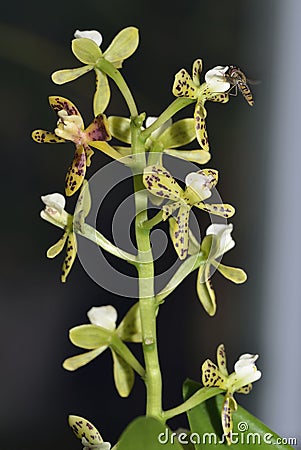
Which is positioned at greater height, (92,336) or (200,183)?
(200,183)

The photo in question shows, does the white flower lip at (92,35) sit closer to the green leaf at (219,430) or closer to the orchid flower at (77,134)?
the orchid flower at (77,134)

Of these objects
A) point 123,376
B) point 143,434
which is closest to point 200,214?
point 123,376

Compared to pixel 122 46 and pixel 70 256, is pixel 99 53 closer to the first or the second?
pixel 122 46

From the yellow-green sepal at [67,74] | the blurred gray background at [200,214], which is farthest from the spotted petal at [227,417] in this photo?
the blurred gray background at [200,214]

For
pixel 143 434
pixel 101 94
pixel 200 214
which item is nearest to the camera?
pixel 143 434

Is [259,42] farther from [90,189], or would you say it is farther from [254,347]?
[90,189]
